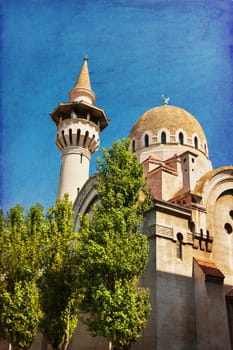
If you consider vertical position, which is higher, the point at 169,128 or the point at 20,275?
the point at 169,128

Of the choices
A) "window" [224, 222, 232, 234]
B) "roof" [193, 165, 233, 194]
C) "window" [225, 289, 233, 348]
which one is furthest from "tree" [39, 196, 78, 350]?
"window" [224, 222, 232, 234]

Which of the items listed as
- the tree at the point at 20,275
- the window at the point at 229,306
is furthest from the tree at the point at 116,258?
the window at the point at 229,306

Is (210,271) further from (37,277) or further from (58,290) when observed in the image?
(37,277)

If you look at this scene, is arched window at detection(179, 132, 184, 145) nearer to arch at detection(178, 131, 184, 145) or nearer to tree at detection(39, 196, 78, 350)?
arch at detection(178, 131, 184, 145)

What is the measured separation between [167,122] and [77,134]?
691 centimetres

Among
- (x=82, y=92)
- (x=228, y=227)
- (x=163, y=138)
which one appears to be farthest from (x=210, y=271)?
(x=82, y=92)

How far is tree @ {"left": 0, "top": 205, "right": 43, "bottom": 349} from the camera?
13.1 m

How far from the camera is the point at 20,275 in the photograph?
14.1 metres

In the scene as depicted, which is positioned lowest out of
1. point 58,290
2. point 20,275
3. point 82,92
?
point 58,290

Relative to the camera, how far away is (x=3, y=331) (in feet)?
43.3

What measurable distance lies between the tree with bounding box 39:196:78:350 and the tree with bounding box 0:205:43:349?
0.41 metres

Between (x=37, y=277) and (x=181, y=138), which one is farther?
(x=181, y=138)

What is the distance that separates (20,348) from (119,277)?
4.62 meters

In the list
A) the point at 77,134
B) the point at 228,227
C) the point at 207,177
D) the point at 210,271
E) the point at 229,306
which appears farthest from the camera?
the point at 77,134
